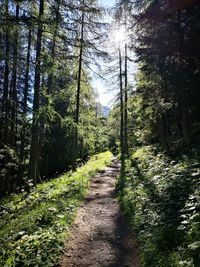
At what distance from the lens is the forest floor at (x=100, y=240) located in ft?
21.6

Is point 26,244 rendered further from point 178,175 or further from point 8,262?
point 178,175

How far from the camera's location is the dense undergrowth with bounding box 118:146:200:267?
221 inches

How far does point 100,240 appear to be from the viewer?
25.5ft

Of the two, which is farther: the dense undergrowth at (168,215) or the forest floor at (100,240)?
the forest floor at (100,240)

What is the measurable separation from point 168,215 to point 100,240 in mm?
1806

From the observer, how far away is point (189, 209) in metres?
6.39

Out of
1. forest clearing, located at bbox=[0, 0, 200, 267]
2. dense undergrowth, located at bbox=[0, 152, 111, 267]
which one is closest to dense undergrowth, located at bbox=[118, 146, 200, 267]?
forest clearing, located at bbox=[0, 0, 200, 267]

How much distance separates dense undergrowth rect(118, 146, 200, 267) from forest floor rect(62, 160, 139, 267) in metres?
0.31

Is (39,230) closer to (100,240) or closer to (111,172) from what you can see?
(100,240)

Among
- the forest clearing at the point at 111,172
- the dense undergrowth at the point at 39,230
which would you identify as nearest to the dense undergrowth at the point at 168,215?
the forest clearing at the point at 111,172

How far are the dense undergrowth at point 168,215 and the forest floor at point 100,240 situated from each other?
0.31 meters

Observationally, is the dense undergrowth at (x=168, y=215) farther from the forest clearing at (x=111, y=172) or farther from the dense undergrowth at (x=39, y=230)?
the dense undergrowth at (x=39, y=230)

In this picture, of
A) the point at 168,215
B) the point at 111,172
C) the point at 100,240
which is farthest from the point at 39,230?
the point at 111,172

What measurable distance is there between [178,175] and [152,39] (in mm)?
6756
